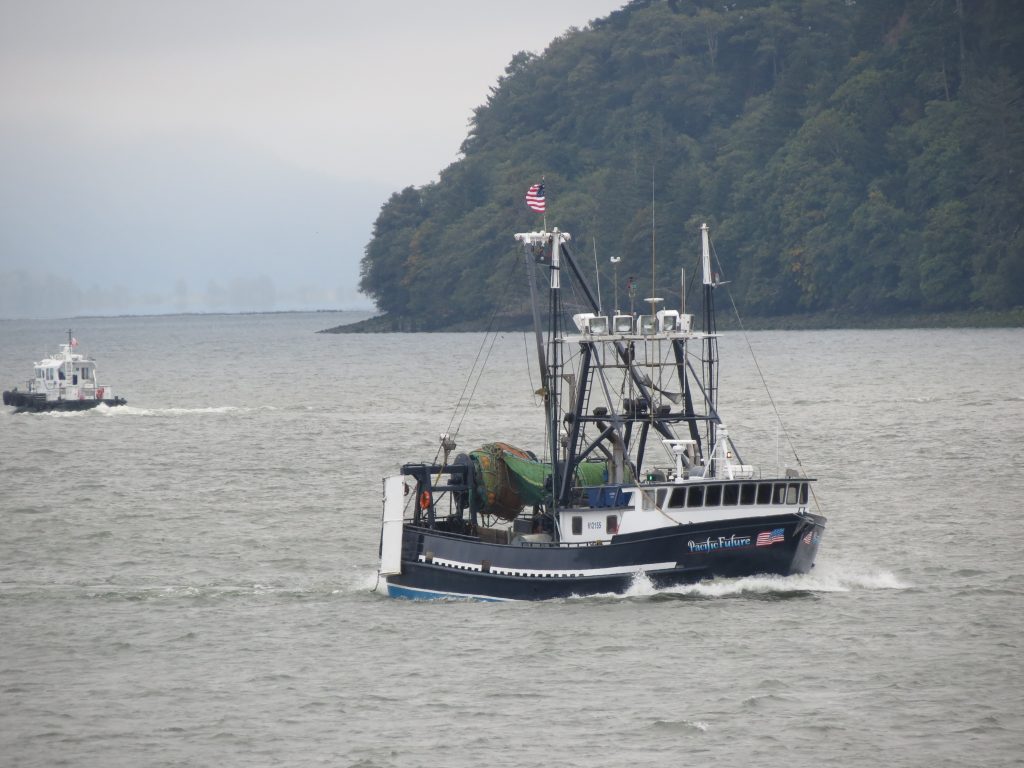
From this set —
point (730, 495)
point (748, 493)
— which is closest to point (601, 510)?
point (730, 495)

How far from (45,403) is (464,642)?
76.5m

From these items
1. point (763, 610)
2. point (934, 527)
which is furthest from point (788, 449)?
point (763, 610)

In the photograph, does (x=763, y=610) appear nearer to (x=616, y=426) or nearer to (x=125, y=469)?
(x=616, y=426)

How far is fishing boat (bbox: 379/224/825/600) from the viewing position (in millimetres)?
43719

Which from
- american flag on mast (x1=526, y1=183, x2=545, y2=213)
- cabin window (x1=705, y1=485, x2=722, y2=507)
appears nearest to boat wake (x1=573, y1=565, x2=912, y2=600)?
cabin window (x1=705, y1=485, x2=722, y2=507)

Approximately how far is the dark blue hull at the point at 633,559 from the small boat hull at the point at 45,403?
71177 millimetres

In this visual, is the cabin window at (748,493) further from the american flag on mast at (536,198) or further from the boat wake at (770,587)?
the american flag on mast at (536,198)

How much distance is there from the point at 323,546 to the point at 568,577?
45.8ft

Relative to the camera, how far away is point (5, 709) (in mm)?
36312

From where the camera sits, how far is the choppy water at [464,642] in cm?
3344

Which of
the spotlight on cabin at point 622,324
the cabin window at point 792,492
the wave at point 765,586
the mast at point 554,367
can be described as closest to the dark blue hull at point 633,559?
the wave at point 765,586

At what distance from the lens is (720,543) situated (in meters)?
43.8

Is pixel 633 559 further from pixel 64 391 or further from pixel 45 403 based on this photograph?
pixel 64 391

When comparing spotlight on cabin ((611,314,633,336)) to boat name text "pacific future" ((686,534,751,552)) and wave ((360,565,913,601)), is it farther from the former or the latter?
wave ((360,565,913,601))
